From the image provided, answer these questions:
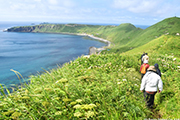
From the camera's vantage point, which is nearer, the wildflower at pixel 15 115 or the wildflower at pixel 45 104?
the wildflower at pixel 15 115

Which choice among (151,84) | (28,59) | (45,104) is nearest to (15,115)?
(45,104)

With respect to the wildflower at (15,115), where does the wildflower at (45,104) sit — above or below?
above

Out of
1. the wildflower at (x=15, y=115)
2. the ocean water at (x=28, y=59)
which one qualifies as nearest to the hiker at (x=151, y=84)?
the wildflower at (x=15, y=115)

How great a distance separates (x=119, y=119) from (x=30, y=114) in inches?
124

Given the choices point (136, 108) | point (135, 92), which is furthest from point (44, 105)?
point (135, 92)

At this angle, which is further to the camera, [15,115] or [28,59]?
[28,59]

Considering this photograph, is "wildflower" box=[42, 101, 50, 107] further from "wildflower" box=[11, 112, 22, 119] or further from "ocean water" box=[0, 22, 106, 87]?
"ocean water" box=[0, 22, 106, 87]

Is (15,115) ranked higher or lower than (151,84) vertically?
lower

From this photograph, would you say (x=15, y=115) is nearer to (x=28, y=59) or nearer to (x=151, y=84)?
(x=151, y=84)

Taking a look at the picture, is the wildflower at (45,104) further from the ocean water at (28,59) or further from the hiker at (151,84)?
the ocean water at (28,59)

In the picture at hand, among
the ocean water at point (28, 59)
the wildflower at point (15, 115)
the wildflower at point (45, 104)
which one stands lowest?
the ocean water at point (28, 59)

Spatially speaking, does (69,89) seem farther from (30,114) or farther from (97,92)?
(30,114)

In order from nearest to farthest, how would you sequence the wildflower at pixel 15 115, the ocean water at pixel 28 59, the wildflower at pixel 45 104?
the wildflower at pixel 15 115, the wildflower at pixel 45 104, the ocean water at pixel 28 59

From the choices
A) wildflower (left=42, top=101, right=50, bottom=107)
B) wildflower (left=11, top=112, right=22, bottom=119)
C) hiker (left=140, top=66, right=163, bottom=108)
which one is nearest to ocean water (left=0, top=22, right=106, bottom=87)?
hiker (left=140, top=66, right=163, bottom=108)
